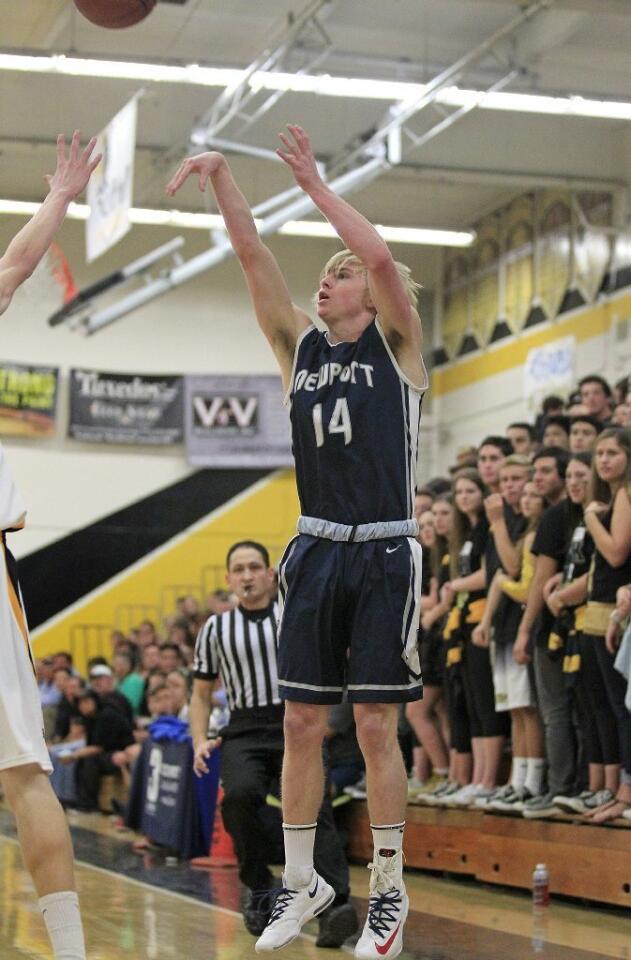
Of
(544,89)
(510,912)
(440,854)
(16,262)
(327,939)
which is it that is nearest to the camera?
(16,262)

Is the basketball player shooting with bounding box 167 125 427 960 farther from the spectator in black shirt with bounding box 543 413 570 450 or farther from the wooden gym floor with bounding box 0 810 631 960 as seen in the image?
the spectator in black shirt with bounding box 543 413 570 450

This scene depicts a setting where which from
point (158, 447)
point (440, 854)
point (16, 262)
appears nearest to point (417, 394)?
point (16, 262)

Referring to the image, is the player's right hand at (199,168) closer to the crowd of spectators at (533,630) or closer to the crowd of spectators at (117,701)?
the crowd of spectators at (533,630)

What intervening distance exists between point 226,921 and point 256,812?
0.61 metres

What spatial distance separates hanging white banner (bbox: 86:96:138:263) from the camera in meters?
13.7

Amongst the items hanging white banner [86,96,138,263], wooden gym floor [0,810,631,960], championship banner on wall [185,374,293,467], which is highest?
hanging white banner [86,96,138,263]

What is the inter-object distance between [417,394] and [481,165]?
16039 millimetres

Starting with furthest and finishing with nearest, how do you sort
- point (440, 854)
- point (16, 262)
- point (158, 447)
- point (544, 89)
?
point (158, 447) → point (544, 89) → point (440, 854) → point (16, 262)

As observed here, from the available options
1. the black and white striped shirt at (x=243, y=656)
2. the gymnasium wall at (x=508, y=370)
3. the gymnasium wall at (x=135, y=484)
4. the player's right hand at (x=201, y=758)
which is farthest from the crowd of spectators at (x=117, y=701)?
the gymnasium wall at (x=508, y=370)

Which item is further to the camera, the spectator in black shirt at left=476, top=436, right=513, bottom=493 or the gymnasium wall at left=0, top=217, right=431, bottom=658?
the gymnasium wall at left=0, top=217, right=431, bottom=658

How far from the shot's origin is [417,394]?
4.76 meters

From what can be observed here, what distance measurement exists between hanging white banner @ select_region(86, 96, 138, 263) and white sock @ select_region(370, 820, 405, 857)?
31.6ft

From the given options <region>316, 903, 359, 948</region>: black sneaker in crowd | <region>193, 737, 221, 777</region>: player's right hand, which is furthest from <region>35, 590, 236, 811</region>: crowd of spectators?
<region>316, 903, 359, 948</region>: black sneaker in crowd

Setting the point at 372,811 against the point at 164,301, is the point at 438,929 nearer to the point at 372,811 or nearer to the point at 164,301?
the point at 372,811
